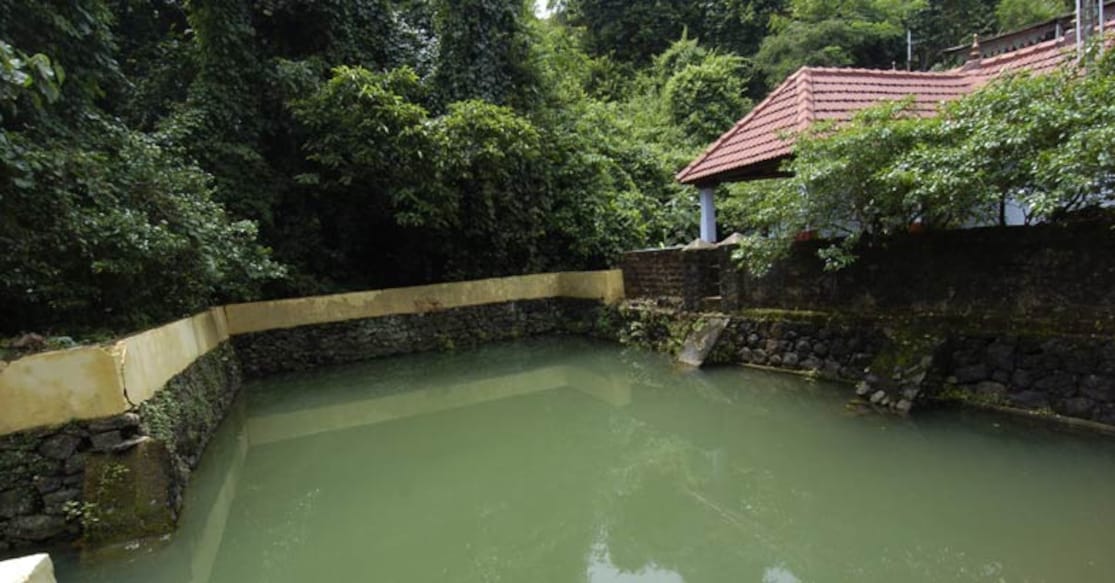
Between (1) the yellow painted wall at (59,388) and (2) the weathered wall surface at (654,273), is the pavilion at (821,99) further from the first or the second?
(1) the yellow painted wall at (59,388)

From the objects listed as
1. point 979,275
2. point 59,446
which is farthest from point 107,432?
point 979,275

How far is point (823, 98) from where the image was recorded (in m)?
7.48

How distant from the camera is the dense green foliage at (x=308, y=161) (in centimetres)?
471

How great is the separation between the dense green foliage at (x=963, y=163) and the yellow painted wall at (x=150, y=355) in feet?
14.1

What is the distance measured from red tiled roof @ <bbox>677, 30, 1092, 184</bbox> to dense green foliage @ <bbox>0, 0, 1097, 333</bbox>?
0.69 metres

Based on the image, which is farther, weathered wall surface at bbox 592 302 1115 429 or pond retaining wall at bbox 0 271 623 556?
weathered wall surface at bbox 592 302 1115 429

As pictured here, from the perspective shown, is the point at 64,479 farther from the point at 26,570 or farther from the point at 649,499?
the point at 649,499

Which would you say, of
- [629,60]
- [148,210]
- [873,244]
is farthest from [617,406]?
[629,60]

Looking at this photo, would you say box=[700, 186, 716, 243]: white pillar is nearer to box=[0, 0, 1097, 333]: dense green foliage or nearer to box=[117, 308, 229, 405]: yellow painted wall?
box=[0, 0, 1097, 333]: dense green foliage

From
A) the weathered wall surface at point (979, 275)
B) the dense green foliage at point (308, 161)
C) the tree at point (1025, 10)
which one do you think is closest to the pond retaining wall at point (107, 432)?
the dense green foliage at point (308, 161)

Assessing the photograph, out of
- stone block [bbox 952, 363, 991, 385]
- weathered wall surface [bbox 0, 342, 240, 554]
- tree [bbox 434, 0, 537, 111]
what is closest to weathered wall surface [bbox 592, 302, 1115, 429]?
stone block [bbox 952, 363, 991, 385]

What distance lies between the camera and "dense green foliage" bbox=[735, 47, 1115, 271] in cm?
391

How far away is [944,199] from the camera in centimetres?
463

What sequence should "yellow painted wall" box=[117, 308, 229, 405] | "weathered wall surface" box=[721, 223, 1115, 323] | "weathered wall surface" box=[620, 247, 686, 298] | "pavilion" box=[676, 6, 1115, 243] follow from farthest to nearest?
"weathered wall surface" box=[620, 247, 686, 298]
"pavilion" box=[676, 6, 1115, 243]
"weathered wall surface" box=[721, 223, 1115, 323]
"yellow painted wall" box=[117, 308, 229, 405]
